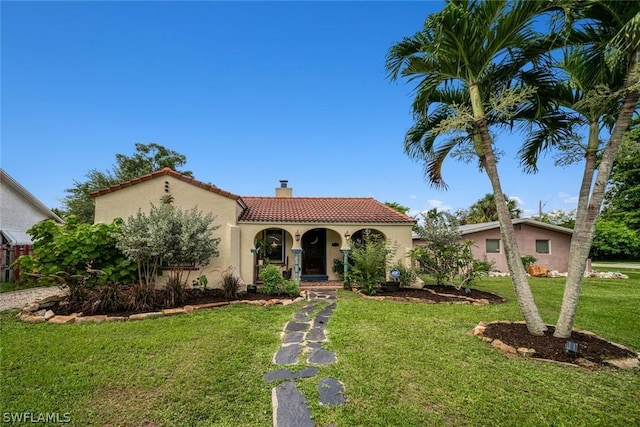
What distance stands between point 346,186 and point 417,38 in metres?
21.4

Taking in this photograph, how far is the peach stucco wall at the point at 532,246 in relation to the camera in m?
21.4

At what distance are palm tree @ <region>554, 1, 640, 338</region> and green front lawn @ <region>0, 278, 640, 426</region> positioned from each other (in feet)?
6.77

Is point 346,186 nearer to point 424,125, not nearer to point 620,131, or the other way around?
point 424,125

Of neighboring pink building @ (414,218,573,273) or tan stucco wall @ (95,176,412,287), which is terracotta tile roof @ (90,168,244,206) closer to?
tan stucco wall @ (95,176,412,287)

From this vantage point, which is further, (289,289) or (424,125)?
(289,289)

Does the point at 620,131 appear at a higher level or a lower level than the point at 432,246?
higher

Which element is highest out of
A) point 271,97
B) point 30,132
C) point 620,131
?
point 271,97

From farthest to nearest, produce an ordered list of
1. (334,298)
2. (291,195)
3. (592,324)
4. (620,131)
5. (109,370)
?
(291,195)
(334,298)
(592,324)
(620,131)
(109,370)

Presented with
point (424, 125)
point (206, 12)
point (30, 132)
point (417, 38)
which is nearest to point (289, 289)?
point (424, 125)

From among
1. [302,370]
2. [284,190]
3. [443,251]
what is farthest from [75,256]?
[443,251]

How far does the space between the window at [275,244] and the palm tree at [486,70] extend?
33.2ft

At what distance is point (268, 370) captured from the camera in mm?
4695

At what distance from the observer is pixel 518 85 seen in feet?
21.9

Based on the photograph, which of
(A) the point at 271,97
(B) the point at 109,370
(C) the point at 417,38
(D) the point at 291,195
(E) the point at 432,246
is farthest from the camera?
(D) the point at 291,195
